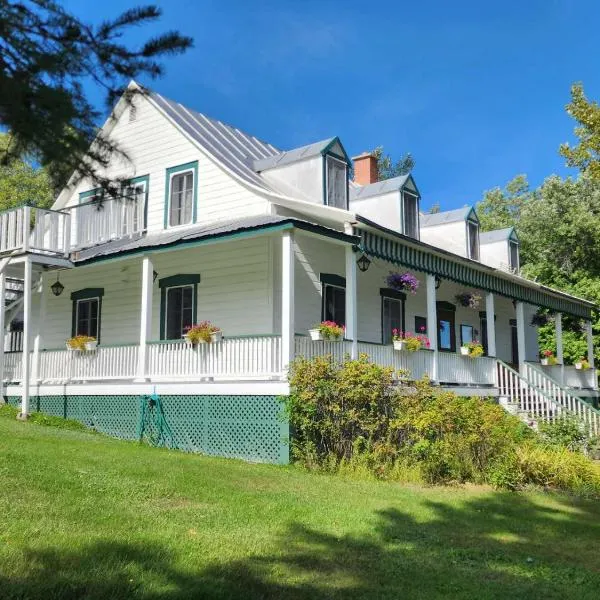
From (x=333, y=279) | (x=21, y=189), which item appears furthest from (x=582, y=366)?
(x=21, y=189)

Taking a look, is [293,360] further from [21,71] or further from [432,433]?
[21,71]

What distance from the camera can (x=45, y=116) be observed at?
3.49 meters

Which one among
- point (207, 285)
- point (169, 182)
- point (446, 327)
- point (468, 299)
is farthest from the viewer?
point (446, 327)

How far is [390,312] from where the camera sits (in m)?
18.9

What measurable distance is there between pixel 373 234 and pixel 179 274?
4.87m

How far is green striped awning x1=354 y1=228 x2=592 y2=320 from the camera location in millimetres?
14977

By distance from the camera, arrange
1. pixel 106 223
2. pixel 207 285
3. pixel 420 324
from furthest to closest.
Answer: pixel 420 324
pixel 106 223
pixel 207 285

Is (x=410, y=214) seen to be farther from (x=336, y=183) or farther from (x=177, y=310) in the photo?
(x=177, y=310)

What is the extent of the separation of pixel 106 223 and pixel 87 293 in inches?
90.9

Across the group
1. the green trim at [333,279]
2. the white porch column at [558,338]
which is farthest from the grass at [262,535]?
the white porch column at [558,338]

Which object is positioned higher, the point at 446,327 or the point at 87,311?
the point at 87,311

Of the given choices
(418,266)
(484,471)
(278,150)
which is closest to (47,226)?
(278,150)

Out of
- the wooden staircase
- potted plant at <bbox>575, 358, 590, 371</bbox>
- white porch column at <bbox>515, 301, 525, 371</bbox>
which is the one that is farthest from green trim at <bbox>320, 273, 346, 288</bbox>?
potted plant at <bbox>575, 358, 590, 371</bbox>

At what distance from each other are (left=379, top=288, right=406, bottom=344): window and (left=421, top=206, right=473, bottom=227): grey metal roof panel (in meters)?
4.12
